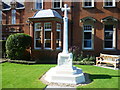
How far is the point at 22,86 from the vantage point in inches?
250

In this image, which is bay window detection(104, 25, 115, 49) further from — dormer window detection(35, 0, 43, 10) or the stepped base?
the stepped base

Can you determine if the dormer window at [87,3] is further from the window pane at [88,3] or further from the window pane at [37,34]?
the window pane at [37,34]

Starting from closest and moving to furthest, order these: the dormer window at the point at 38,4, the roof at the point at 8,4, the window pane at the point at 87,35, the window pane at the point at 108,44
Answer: the window pane at the point at 108,44 → the window pane at the point at 87,35 → the dormer window at the point at 38,4 → the roof at the point at 8,4

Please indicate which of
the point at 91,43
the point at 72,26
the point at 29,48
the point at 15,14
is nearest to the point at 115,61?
the point at 91,43

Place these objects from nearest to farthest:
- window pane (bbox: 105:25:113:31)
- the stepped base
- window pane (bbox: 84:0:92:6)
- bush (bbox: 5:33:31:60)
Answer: the stepped base
bush (bbox: 5:33:31:60)
window pane (bbox: 105:25:113:31)
window pane (bbox: 84:0:92:6)

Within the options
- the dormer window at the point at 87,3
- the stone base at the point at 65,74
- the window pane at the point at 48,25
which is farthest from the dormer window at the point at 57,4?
the stone base at the point at 65,74

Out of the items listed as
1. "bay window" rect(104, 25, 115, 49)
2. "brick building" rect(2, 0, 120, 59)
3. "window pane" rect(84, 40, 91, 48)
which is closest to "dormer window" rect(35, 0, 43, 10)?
"brick building" rect(2, 0, 120, 59)

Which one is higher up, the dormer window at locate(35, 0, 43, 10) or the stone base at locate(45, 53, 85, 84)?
the dormer window at locate(35, 0, 43, 10)

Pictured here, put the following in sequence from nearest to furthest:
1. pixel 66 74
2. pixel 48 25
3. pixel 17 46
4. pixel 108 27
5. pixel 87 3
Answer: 1. pixel 66 74
2. pixel 17 46
3. pixel 48 25
4. pixel 108 27
5. pixel 87 3

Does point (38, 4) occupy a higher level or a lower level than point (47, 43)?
higher

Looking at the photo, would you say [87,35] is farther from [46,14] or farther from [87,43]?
[46,14]

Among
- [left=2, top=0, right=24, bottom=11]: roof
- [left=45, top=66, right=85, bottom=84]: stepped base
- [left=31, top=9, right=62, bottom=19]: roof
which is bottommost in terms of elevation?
[left=45, top=66, right=85, bottom=84]: stepped base

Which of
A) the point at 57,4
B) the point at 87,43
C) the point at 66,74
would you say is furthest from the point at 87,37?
the point at 66,74

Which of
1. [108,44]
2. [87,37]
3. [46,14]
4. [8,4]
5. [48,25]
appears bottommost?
[108,44]
